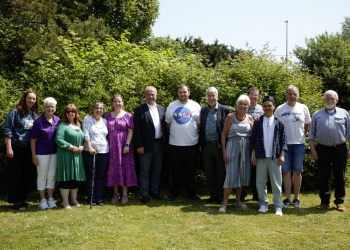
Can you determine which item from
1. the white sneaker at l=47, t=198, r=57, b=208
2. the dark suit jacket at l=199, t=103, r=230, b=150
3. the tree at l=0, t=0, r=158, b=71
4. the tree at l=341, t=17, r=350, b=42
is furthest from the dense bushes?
the tree at l=341, t=17, r=350, b=42

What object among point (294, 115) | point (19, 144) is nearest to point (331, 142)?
point (294, 115)

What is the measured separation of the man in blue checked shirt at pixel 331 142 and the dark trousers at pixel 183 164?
205 cm

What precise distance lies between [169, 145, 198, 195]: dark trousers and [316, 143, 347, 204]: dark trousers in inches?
84.1

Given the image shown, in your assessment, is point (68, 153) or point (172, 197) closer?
point (68, 153)

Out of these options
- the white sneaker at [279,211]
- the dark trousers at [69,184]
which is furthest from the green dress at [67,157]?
the white sneaker at [279,211]

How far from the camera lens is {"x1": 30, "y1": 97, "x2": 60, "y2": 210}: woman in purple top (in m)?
6.23

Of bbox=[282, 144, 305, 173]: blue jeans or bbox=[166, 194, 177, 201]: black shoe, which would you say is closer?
bbox=[282, 144, 305, 173]: blue jeans

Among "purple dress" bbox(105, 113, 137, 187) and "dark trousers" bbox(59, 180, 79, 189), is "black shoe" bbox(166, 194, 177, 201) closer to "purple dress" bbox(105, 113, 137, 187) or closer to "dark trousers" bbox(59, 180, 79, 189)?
"purple dress" bbox(105, 113, 137, 187)

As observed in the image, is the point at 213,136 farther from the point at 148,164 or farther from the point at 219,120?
the point at 148,164

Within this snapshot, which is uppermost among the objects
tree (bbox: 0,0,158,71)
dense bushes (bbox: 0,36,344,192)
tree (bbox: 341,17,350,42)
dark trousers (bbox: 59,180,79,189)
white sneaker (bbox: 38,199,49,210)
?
tree (bbox: 341,17,350,42)

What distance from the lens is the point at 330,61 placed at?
1902 centimetres

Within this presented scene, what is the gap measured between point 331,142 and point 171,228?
9.69 feet

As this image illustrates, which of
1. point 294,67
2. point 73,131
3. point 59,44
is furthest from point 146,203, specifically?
point 294,67

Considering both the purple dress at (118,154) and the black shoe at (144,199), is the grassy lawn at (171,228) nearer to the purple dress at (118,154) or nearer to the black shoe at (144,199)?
the black shoe at (144,199)
